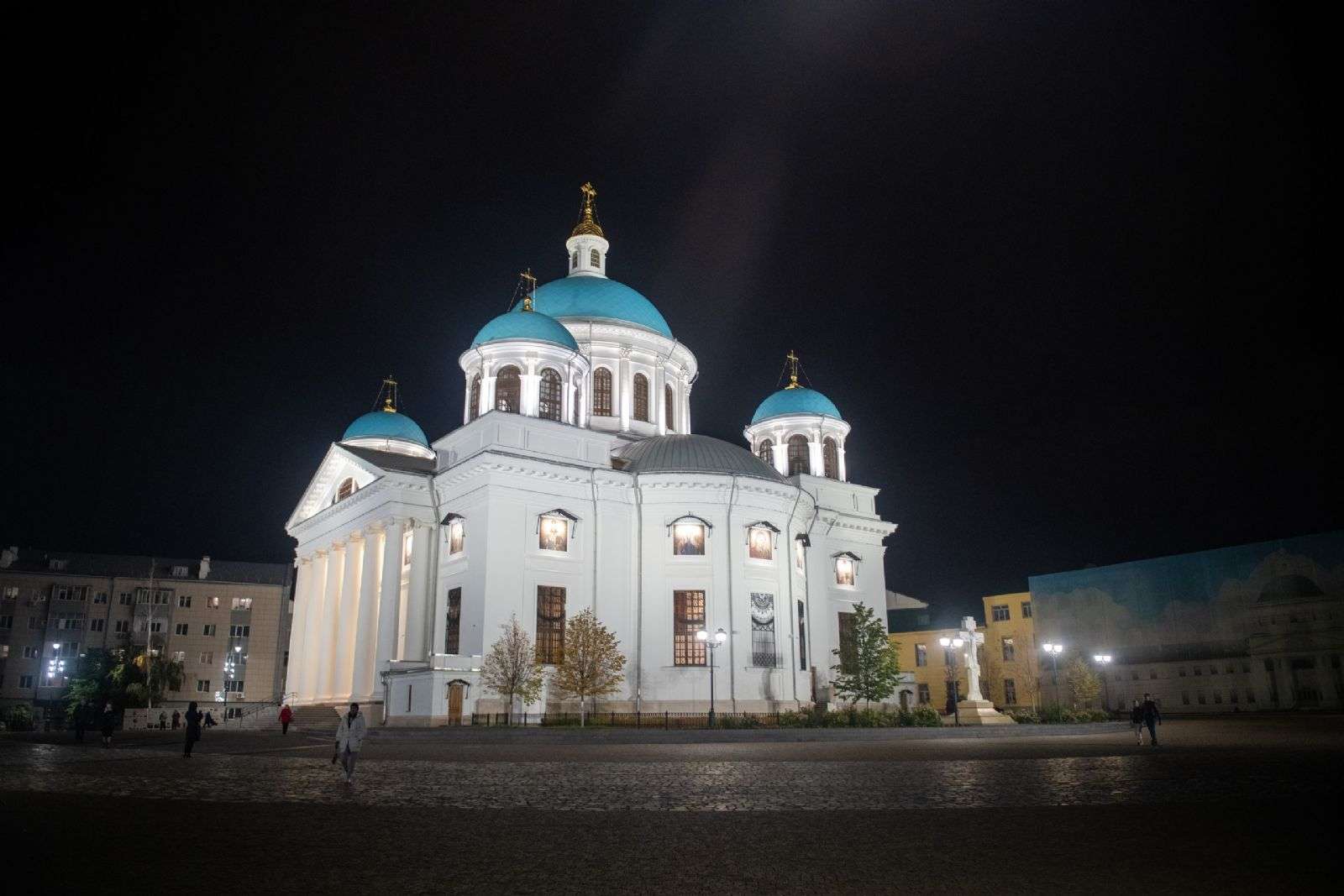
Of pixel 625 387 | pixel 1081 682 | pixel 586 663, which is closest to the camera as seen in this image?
pixel 586 663

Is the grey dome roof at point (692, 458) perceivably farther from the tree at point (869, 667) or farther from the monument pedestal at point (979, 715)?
the monument pedestal at point (979, 715)

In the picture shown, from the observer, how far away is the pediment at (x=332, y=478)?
142 feet

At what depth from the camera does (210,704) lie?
74812 mm

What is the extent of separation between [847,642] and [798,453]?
11.1 metres

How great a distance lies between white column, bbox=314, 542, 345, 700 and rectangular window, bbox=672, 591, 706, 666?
689 inches

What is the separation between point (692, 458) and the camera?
138ft

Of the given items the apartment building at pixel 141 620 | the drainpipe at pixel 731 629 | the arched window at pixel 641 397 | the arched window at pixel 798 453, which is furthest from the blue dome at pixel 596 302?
the apartment building at pixel 141 620

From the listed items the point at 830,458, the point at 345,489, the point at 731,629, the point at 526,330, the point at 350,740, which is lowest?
the point at 350,740

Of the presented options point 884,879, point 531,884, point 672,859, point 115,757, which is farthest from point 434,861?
point 115,757

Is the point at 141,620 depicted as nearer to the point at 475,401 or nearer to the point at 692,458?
the point at 475,401

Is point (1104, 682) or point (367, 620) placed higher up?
point (367, 620)

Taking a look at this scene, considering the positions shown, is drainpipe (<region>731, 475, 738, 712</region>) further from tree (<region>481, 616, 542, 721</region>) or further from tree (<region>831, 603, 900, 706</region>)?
tree (<region>481, 616, 542, 721</region>)

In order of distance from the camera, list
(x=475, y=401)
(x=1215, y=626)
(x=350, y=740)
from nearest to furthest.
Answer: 1. (x=350, y=740)
2. (x=475, y=401)
3. (x=1215, y=626)

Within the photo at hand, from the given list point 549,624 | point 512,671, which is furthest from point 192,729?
point 549,624
